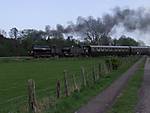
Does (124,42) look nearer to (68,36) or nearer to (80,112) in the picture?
(68,36)

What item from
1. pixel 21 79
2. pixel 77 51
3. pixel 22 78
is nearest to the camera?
pixel 21 79

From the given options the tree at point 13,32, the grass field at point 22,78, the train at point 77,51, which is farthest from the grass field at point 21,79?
the tree at point 13,32

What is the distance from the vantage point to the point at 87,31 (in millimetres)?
158250

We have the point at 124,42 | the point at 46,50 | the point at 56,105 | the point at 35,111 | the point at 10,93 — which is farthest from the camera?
the point at 124,42

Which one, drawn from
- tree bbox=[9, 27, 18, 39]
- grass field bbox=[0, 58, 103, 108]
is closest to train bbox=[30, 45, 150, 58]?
tree bbox=[9, 27, 18, 39]

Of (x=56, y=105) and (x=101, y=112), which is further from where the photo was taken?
(x=56, y=105)

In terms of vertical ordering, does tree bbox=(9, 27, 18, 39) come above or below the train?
above

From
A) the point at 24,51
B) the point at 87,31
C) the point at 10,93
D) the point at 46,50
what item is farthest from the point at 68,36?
the point at 10,93

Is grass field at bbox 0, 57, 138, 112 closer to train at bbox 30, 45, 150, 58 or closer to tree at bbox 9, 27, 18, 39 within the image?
train at bbox 30, 45, 150, 58

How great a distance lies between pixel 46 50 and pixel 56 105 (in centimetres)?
10393

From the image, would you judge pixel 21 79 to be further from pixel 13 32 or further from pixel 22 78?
pixel 13 32

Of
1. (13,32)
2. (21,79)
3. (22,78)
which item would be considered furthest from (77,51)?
(21,79)

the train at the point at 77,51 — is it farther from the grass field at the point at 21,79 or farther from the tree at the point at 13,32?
the grass field at the point at 21,79

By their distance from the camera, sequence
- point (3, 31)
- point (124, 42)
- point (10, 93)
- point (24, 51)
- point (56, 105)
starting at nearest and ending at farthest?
1. point (56, 105)
2. point (10, 93)
3. point (24, 51)
4. point (3, 31)
5. point (124, 42)
